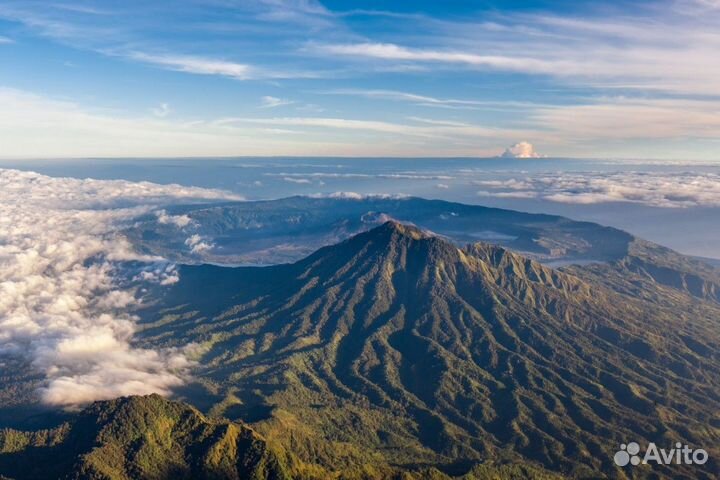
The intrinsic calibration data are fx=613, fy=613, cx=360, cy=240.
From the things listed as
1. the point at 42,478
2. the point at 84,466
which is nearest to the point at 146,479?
the point at 84,466

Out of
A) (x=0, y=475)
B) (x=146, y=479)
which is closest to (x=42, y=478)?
(x=0, y=475)

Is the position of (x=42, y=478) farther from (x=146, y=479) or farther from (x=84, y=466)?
(x=146, y=479)

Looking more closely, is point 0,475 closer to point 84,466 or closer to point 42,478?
point 42,478

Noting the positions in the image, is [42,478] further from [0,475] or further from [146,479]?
[146,479]

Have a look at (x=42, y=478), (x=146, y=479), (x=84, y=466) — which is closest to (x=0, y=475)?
(x=42, y=478)

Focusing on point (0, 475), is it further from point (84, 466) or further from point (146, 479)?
point (146, 479)
